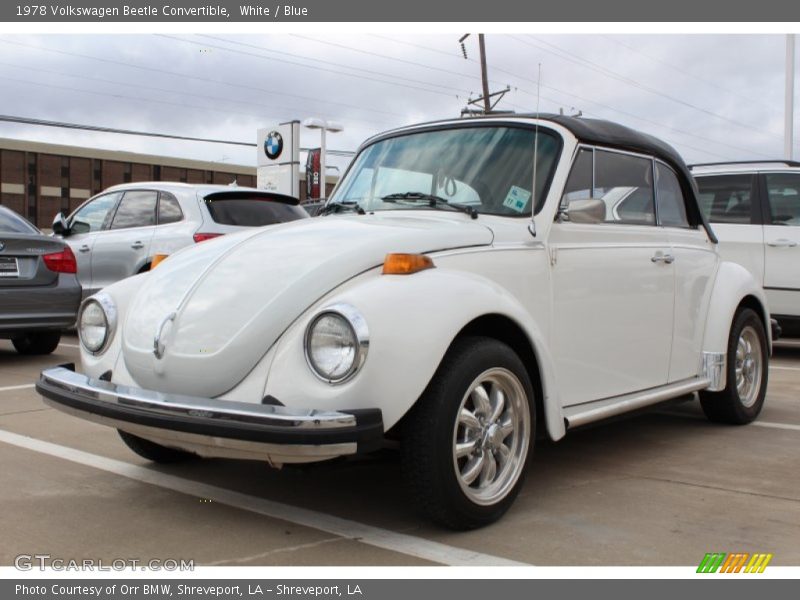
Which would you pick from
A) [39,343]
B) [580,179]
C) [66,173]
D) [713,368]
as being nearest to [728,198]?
[713,368]

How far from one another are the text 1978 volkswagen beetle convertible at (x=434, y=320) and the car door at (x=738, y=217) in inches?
171

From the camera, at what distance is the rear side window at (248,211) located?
8797 millimetres

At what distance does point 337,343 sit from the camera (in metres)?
3.09

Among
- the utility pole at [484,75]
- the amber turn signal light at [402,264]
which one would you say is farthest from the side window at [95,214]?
the utility pole at [484,75]

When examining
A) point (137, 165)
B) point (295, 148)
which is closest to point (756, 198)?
point (295, 148)

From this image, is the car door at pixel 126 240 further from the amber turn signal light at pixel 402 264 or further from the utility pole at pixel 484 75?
the utility pole at pixel 484 75

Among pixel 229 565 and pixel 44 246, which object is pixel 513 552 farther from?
pixel 44 246

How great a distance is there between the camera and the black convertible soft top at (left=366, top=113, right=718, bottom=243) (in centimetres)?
442

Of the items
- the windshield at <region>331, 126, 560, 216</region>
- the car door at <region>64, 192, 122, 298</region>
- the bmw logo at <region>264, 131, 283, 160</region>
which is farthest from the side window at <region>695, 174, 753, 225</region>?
the bmw logo at <region>264, 131, 283, 160</region>

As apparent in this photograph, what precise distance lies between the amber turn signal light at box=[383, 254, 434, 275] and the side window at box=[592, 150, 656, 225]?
5.10ft

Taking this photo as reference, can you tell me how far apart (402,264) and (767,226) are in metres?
6.98

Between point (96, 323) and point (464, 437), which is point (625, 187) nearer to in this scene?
point (464, 437)

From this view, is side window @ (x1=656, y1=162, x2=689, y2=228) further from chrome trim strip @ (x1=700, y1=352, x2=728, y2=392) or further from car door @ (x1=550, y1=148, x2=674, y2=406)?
chrome trim strip @ (x1=700, y1=352, x2=728, y2=392)

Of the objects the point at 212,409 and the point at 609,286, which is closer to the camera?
the point at 212,409
